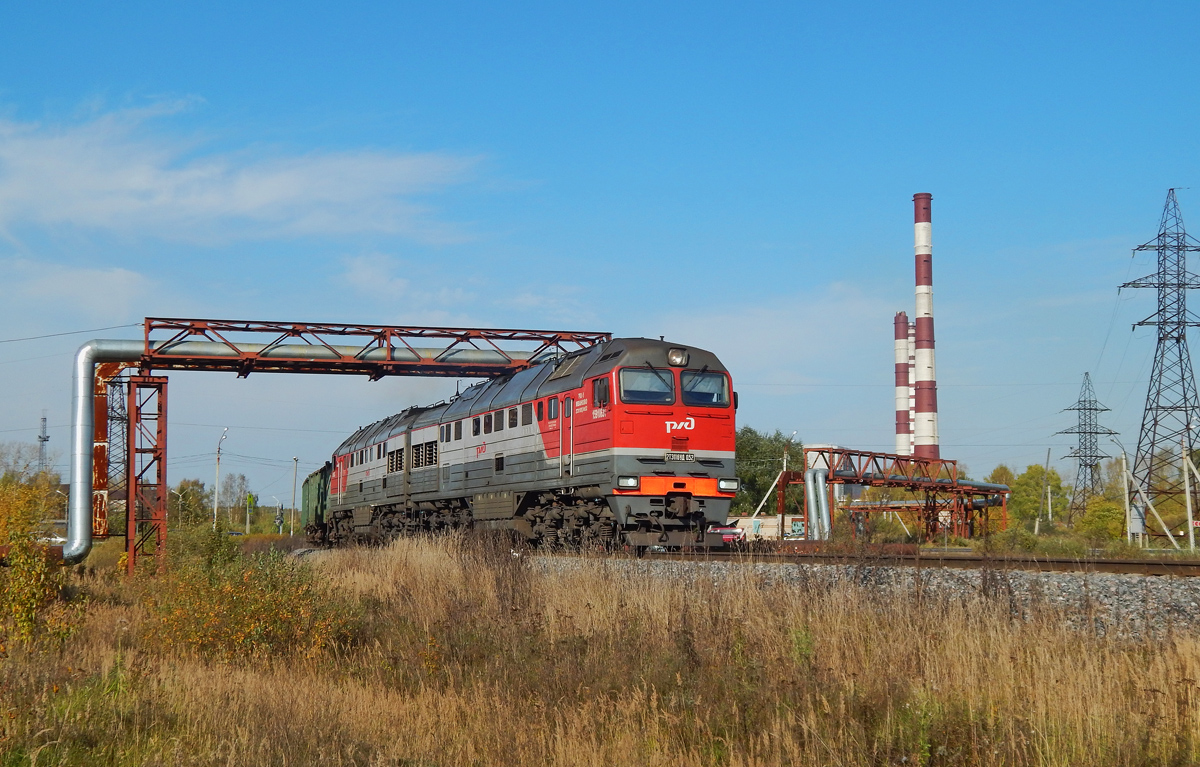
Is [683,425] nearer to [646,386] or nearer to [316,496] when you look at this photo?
[646,386]

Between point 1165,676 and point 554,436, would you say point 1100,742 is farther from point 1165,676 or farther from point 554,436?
point 554,436

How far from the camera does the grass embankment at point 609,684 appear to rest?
768cm

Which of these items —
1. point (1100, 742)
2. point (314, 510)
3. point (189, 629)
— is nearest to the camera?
point (1100, 742)

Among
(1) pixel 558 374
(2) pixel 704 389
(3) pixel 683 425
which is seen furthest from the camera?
(1) pixel 558 374

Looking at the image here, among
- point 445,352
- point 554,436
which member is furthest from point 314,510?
point 554,436

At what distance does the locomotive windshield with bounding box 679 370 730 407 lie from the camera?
20.8 m

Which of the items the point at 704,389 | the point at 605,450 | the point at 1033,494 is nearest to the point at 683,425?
the point at 704,389

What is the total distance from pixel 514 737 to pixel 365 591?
33.0ft

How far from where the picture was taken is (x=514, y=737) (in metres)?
9.07

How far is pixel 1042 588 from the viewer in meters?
11.3

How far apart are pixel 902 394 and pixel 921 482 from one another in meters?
30.5

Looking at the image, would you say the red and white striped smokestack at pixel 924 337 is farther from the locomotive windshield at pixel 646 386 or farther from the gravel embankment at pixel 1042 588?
the gravel embankment at pixel 1042 588

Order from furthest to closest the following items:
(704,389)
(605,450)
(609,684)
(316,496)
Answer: (316,496)
(704,389)
(605,450)
(609,684)

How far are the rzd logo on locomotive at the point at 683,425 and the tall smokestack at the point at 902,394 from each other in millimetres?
63574
